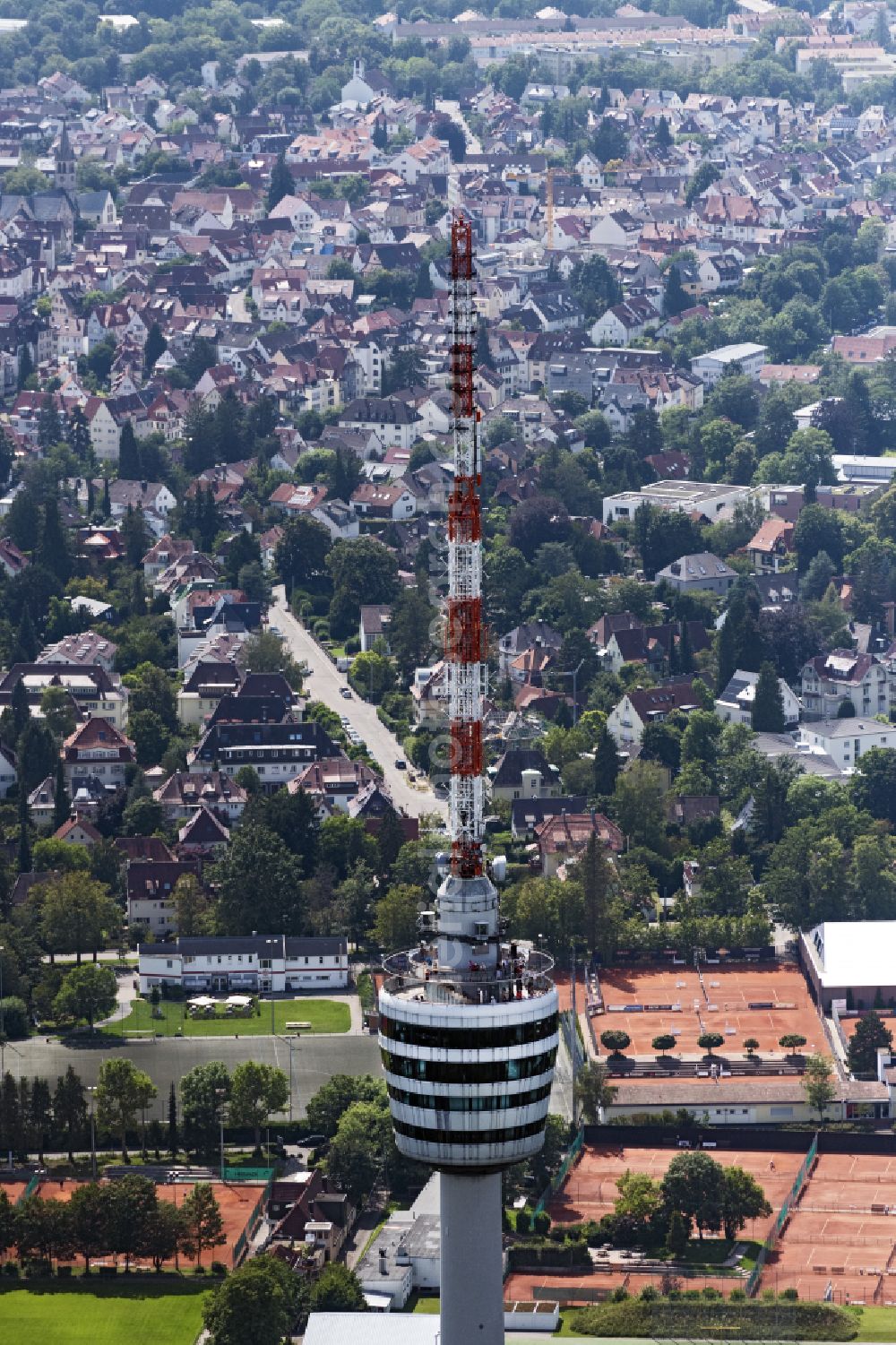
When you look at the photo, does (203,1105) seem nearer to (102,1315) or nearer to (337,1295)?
(102,1315)

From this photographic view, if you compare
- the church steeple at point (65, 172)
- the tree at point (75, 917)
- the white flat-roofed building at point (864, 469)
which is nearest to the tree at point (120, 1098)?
the tree at point (75, 917)

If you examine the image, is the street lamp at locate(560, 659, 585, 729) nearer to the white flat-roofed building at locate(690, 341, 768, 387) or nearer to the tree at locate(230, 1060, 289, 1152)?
the tree at locate(230, 1060, 289, 1152)

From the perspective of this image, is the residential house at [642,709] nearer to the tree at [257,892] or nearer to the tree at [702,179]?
the tree at [257,892]

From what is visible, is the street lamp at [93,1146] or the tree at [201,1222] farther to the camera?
the street lamp at [93,1146]

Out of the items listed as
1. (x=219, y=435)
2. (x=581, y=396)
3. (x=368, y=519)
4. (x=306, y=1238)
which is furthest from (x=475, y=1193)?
(x=581, y=396)

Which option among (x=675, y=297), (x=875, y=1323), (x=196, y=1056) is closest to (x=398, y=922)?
(x=196, y=1056)

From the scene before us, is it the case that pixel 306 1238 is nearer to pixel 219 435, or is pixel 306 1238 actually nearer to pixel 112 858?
pixel 112 858
